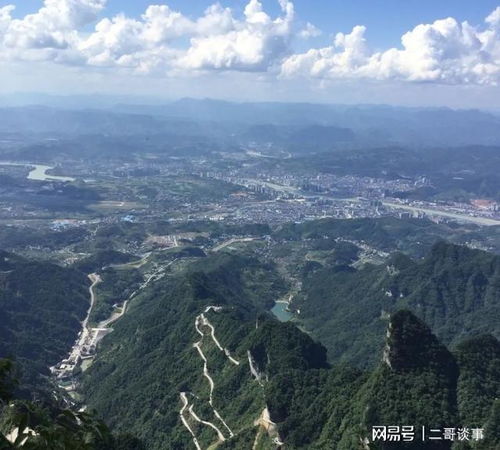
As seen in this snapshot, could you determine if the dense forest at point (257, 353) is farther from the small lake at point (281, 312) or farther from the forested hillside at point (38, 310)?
the small lake at point (281, 312)

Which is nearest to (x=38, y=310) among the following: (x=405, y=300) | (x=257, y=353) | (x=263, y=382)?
(x=257, y=353)

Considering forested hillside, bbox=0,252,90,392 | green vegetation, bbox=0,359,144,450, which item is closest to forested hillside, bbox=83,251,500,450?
forested hillside, bbox=0,252,90,392

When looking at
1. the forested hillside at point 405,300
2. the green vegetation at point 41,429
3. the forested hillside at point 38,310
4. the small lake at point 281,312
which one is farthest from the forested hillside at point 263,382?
the green vegetation at point 41,429

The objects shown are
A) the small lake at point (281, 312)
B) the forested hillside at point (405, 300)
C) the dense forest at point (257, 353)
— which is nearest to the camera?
the dense forest at point (257, 353)

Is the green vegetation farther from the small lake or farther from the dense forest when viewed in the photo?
the small lake

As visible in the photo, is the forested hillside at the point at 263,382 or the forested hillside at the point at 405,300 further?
the forested hillside at the point at 405,300

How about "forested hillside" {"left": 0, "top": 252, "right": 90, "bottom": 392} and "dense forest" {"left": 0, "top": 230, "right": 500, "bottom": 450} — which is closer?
"dense forest" {"left": 0, "top": 230, "right": 500, "bottom": 450}

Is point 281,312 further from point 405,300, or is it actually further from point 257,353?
point 257,353

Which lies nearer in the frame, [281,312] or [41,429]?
[41,429]

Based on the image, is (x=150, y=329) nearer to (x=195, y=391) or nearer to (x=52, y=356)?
(x=52, y=356)
